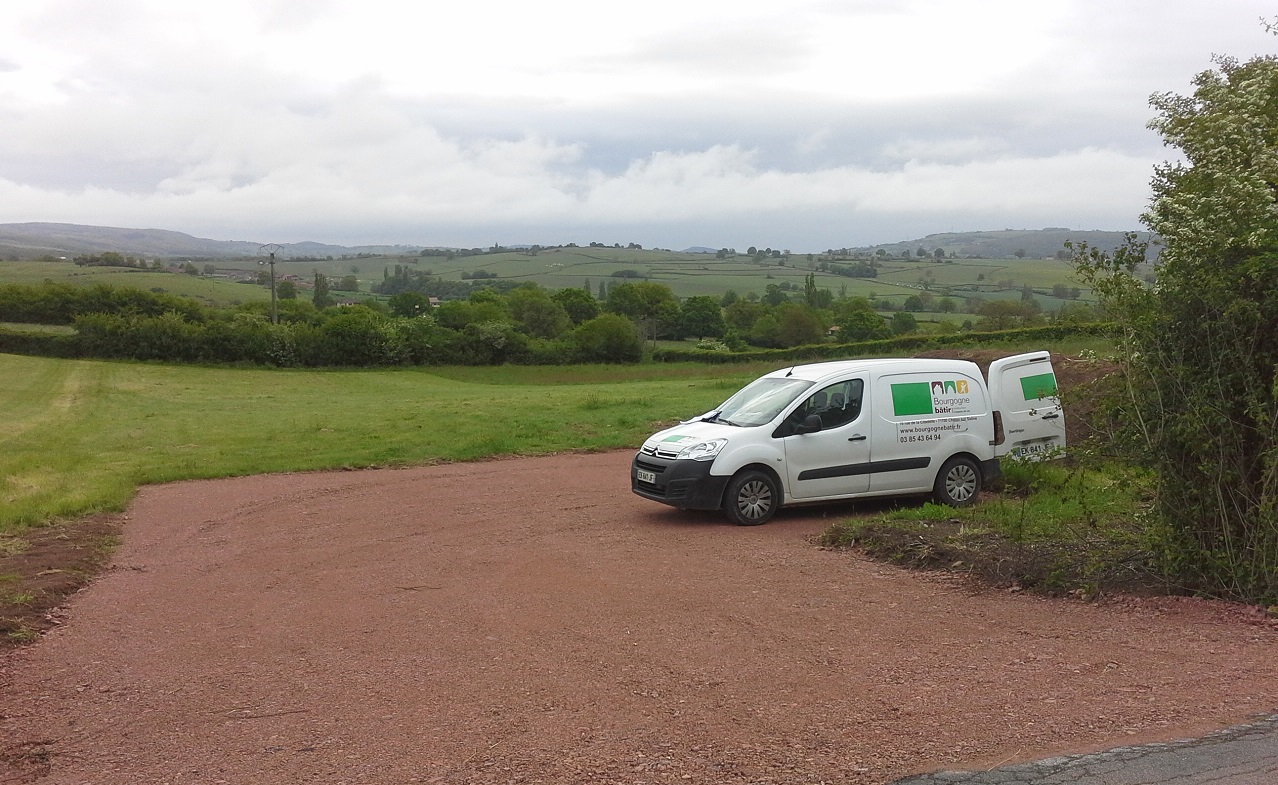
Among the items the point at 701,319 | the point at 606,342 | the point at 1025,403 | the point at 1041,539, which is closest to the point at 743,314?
the point at 701,319

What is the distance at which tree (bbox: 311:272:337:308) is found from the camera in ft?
387

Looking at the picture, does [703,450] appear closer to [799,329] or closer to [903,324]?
[903,324]

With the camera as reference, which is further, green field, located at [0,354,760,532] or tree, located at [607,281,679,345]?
tree, located at [607,281,679,345]

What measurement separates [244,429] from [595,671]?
75.5 ft

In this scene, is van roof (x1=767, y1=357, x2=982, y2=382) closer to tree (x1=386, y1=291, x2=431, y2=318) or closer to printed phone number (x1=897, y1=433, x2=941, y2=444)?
printed phone number (x1=897, y1=433, x2=941, y2=444)

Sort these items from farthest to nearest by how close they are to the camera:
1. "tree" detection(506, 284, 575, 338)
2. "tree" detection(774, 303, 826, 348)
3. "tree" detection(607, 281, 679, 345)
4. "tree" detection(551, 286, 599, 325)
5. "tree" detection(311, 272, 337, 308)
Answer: "tree" detection(311, 272, 337, 308) < "tree" detection(551, 286, 599, 325) < "tree" detection(506, 284, 575, 338) < "tree" detection(607, 281, 679, 345) < "tree" detection(774, 303, 826, 348)

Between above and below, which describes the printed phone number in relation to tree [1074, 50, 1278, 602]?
below

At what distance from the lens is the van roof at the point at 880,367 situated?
506 inches

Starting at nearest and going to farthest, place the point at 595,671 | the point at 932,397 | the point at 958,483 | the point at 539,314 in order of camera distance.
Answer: the point at 595,671 < the point at 932,397 < the point at 958,483 < the point at 539,314

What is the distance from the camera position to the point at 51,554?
10727 millimetres

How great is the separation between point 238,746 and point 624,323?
2961 inches

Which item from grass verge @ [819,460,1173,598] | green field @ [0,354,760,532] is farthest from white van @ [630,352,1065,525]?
green field @ [0,354,760,532]

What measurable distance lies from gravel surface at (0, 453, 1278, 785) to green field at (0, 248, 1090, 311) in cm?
5723

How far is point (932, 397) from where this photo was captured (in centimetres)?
1288
